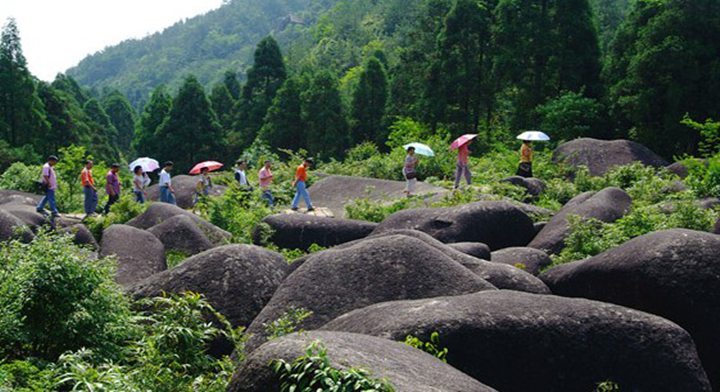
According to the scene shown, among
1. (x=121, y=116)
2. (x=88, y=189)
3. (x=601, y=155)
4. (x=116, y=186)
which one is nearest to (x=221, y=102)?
(x=121, y=116)

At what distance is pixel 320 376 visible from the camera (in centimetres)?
442

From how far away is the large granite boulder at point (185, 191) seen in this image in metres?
25.4

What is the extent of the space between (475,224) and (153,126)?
4956cm

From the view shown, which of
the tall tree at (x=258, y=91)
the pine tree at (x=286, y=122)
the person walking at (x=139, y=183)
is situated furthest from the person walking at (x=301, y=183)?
the tall tree at (x=258, y=91)

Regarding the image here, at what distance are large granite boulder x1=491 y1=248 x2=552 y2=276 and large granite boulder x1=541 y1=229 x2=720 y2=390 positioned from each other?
1.80 m

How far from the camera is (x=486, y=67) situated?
32.8 metres

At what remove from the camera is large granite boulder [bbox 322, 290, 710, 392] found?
6.39 m

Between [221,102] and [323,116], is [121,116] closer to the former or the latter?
[221,102]

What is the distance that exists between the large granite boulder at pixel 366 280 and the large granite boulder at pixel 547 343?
880mm

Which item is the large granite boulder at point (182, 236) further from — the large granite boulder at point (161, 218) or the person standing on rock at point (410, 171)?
the person standing on rock at point (410, 171)

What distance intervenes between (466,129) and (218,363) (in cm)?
2847

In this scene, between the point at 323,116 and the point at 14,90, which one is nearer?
the point at 14,90

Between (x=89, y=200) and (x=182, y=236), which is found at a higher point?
(x=182, y=236)

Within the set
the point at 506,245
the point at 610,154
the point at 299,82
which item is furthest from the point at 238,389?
the point at 299,82
